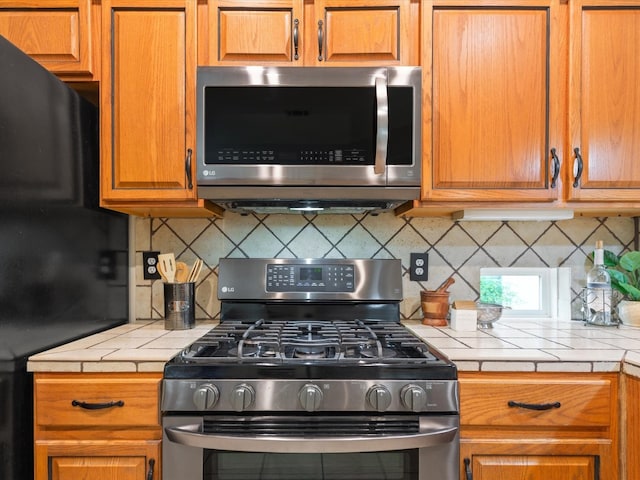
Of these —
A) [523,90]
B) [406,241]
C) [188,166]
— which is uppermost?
[523,90]

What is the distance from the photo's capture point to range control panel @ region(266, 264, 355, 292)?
167cm

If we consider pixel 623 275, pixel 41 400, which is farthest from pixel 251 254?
pixel 623 275

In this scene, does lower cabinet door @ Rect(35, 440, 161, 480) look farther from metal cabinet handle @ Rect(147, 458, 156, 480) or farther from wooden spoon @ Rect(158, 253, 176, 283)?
wooden spoon @ Rect(158, 253, 176, 283)

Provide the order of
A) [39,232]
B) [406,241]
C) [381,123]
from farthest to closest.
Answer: [406,241]
[381,123]
[39,232]

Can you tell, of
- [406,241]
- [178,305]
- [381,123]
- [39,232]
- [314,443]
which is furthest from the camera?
[406,241]

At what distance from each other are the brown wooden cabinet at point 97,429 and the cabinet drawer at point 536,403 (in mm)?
883

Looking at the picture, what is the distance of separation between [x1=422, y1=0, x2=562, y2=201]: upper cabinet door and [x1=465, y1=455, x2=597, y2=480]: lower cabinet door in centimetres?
88

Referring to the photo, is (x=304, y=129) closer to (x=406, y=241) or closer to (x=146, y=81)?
(x=146, y=81)

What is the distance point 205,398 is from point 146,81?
1095mm

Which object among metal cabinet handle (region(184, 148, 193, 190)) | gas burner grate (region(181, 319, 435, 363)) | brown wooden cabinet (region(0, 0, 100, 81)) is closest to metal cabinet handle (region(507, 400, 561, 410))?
gas burner grate (region(181, 319, 435, 363))

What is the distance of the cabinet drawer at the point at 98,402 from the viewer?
43.5 inches

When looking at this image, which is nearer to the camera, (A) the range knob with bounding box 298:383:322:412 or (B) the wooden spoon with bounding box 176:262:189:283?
(A) the range knob with bounding box 298:383:322:412

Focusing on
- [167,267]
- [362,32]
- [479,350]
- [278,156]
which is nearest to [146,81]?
[278,156]

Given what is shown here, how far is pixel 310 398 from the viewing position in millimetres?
1062
